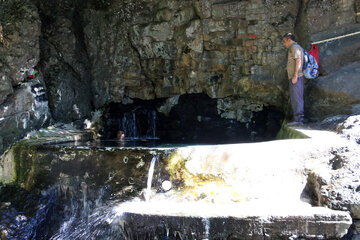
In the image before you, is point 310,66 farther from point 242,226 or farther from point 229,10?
point 242,226

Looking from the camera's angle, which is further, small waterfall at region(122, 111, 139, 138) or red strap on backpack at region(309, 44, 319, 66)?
small waterfall at region(122, 111, 139, 138)

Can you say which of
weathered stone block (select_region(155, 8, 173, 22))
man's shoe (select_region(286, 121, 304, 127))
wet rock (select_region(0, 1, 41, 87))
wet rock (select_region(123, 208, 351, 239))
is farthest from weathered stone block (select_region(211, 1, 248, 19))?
wet rock (select_region(123, 208, 351, 239))

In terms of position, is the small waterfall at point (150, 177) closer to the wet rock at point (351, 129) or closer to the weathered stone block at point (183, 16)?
the wet rock at point (351, 129)

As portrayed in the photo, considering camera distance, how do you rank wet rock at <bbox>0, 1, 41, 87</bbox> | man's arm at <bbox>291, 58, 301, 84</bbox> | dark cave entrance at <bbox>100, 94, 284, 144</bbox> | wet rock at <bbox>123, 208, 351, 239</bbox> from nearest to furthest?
wet rock at <bbox>123, 208, 351, 239</bbox> → man's arm at <bbox>291, 58, 301, 84</bbox> → wet rock at <bbox>0, 1, 41, 87</bbox> → dark cave entrance at <bbox>100, 94, 284, 144</bbox>

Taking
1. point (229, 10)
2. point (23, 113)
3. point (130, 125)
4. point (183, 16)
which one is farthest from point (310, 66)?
point (23, 113)

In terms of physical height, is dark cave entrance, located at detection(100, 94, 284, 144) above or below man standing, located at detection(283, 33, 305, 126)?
below

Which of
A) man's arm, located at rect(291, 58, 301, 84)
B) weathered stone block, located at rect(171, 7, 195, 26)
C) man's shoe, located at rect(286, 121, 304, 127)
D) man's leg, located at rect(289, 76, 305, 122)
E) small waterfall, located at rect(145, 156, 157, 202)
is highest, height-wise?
weathered stone block, located at rect(171, 7, 195, 26)

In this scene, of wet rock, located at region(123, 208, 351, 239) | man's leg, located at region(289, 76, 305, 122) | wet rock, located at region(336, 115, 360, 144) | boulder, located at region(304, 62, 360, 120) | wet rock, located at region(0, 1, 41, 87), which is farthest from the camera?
wet rock, located at region(0, 1, 41, 87)

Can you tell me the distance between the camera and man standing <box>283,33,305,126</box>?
5.65 m

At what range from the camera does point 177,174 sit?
4.11 m

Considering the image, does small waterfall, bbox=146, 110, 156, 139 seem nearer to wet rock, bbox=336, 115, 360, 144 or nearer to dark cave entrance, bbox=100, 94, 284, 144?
dark cave entrance, bbox=100, 94, 284, 144

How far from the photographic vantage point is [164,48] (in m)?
7.91

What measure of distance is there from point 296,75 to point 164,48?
337 centimetres

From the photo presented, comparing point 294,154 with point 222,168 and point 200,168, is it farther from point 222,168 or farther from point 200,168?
point 200,168
